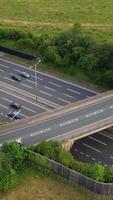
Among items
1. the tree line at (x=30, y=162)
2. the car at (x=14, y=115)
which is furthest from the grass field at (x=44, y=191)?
the car at (x=14, y=115)

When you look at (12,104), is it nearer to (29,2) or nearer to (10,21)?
(10,21)

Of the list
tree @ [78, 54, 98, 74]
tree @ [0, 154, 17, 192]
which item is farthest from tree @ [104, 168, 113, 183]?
tree @ [78, 54, 98, 74]

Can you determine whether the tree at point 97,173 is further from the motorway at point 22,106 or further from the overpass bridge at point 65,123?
the motorway at point 22,106

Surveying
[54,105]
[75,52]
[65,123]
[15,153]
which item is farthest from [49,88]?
[15,153]

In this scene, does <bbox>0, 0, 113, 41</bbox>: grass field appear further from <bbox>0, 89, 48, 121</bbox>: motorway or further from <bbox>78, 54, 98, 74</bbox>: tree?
<bbox>0, 89, 48, 121</bbox>: motorway

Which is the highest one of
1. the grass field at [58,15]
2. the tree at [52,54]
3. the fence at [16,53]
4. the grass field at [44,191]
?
the grass field at [58,15]

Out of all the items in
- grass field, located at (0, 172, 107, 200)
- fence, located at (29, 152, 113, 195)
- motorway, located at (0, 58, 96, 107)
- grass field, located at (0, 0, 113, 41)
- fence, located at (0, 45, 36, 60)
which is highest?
grass field, located at (0, 0, 113, 41)
